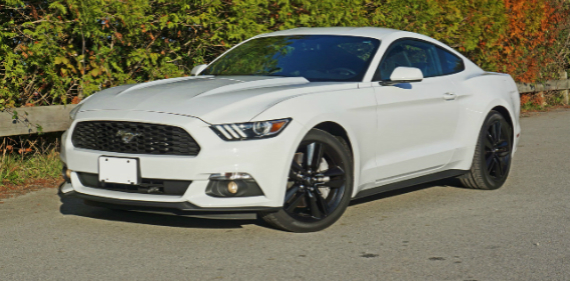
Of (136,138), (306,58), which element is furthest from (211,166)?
(306,58)

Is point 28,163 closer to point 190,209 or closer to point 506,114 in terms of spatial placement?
point 190,209

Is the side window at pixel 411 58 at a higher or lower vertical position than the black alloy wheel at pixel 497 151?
higher

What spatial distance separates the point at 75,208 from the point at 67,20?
84.4 inches

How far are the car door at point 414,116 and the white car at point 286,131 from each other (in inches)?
0.5

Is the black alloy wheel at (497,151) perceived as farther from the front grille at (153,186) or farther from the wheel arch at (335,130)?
the front grille at (153,186)

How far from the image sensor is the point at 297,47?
6605mm

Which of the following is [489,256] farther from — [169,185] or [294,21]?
[294,21]

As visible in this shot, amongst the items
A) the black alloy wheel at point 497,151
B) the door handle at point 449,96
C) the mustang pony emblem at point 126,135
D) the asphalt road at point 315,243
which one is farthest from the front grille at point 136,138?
the black alloy wheel at point 497,151

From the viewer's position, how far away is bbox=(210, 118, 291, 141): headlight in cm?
500

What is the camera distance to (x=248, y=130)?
5.04 metres

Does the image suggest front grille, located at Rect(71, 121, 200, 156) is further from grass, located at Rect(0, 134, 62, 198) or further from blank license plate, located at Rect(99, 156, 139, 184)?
grass, located at Rect(0, 134, 62, 198)

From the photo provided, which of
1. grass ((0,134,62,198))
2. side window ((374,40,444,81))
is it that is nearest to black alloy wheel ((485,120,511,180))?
side window ((374,40,444,81))

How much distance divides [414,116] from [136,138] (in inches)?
89.6

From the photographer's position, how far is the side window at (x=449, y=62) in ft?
23.3
